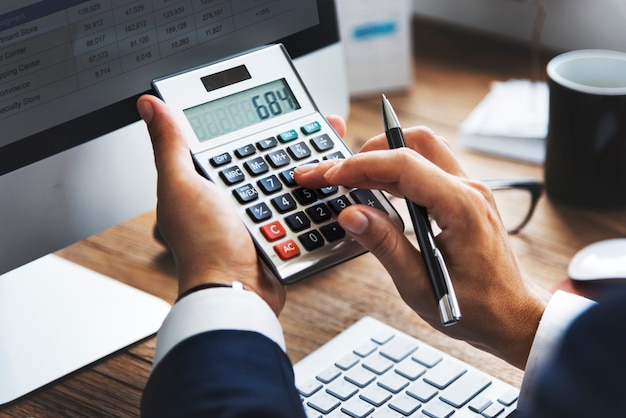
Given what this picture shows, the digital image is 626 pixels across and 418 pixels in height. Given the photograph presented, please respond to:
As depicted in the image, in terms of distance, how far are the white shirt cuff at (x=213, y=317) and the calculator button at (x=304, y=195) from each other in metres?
0.10

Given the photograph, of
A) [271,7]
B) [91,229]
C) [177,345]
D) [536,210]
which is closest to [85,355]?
[91,229]

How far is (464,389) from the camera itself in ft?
2.13

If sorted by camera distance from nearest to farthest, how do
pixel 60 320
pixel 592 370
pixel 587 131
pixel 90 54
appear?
1. pixel 592 370
2. pixel 90 54
3. pixel 60 320
4. pixel 587 131

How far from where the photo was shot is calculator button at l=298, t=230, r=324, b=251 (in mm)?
617

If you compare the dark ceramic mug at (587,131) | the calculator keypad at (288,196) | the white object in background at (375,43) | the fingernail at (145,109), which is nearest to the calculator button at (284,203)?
the calculator keypad at (288,196)

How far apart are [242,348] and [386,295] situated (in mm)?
294

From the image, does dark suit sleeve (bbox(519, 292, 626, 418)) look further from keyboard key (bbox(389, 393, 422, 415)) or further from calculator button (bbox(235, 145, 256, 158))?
calculator button (bbox(235, 145, 256, 158))

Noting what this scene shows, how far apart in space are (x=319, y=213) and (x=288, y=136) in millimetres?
87

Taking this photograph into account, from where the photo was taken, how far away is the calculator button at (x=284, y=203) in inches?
25.2

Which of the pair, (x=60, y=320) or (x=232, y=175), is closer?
(x=232, y=175)

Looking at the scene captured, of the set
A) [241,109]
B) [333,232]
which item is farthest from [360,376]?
[241,109]

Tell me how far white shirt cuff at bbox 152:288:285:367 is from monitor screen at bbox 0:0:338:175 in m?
0.18

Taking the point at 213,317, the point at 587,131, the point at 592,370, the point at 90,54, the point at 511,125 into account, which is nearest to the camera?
the point at 592,370

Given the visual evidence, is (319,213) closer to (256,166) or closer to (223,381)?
(256,166)
